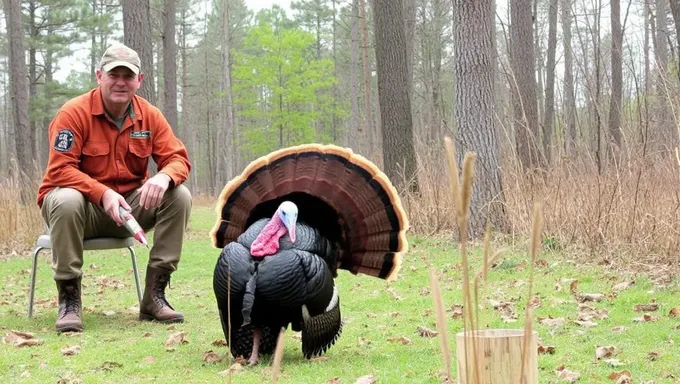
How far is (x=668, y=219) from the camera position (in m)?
5.47

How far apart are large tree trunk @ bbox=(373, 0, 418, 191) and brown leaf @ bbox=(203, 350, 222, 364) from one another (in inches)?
291

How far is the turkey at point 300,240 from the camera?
3.34 meters

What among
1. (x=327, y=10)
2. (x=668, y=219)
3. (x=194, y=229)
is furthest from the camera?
(x=327, y=10)

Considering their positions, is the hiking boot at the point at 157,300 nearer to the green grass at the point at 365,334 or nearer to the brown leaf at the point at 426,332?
the green grass at the point at 365,334

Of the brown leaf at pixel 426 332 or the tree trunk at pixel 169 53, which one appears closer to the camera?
the brown leaf at pixel 426 332

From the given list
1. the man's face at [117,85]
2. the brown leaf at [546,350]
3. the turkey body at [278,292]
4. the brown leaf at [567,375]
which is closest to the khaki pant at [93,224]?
the man's face at [117,85]

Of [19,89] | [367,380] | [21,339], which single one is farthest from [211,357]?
[19,89]

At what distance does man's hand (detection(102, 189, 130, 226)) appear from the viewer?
4.32 m

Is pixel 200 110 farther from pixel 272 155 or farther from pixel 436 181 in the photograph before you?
pixel 272 155

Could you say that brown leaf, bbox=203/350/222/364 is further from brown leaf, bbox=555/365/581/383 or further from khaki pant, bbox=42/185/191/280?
brown leaf, bbox=555/365/581/383

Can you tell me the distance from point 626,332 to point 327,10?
34.2m

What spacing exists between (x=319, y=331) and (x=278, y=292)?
0.36 m

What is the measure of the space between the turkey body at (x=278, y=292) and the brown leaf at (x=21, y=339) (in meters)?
1.34

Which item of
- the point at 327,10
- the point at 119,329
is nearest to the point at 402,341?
the point at 119,329
